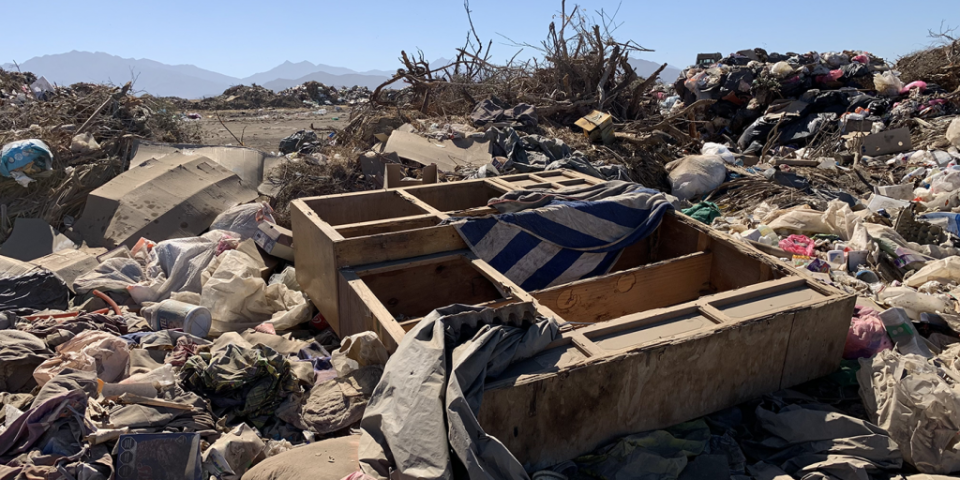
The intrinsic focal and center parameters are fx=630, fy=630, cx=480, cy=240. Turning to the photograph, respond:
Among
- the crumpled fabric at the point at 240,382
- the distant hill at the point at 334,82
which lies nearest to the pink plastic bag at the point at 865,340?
the crumpled fabric at the point at 240,382

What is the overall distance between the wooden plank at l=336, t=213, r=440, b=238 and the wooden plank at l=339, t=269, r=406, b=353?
1.14 ft

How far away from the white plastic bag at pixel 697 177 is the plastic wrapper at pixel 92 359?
20.3ft

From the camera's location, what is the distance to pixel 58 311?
13.6 feet

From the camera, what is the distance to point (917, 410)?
8.93 feet

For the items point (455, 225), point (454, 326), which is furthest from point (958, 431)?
point (455, 225)

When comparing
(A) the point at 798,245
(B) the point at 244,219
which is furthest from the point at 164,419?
Result: (A) the point at 798,245

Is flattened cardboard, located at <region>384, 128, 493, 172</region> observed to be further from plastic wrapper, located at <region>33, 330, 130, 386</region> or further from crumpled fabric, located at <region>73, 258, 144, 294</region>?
plastic wrapper, located at <region>33, 330, 130, 386</region>

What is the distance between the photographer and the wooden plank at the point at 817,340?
2.99 metres

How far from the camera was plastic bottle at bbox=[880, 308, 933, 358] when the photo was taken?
140 inches

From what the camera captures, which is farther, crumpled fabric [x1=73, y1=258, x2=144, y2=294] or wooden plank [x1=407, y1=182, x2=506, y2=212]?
wooden plank [x1=407, y1=182, x2=506, y2=212]

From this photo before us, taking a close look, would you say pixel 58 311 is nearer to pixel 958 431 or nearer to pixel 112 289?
pixel 112 289

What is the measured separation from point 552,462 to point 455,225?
1569 mm

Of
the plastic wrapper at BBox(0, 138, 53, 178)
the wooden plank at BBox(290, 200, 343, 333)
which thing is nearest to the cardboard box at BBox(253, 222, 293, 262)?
the wooden plank at BBox(290, 200, 343, 333)

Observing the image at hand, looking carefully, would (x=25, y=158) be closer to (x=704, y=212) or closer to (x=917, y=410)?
(x=704, y=212)
